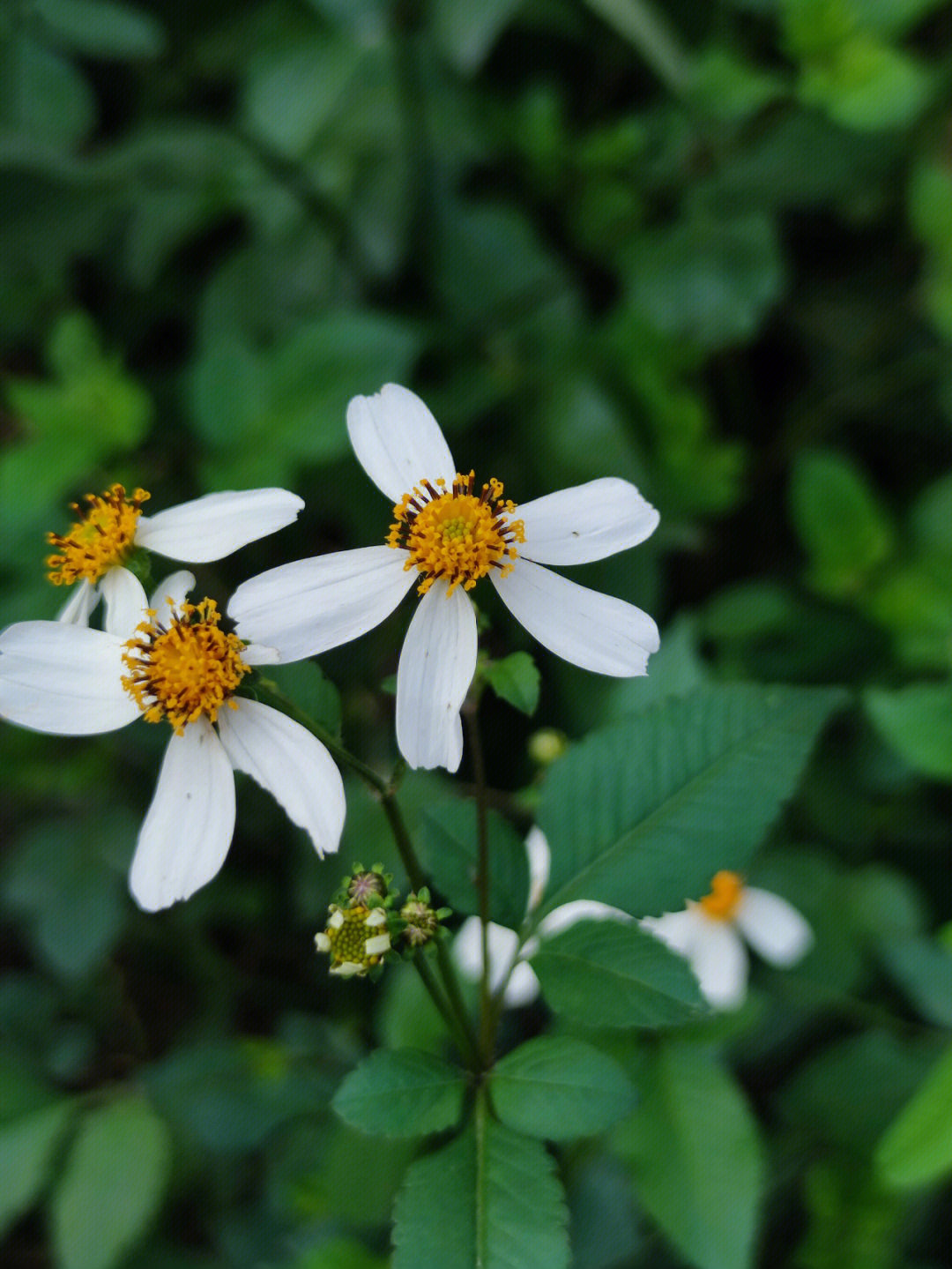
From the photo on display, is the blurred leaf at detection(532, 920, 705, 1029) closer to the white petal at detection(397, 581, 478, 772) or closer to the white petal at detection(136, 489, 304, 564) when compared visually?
the white petal at detection(397, 581, 478, 772)

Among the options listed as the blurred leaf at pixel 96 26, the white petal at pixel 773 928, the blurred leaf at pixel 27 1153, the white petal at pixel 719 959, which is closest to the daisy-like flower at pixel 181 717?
the blurred leaf at pixel 27 1153

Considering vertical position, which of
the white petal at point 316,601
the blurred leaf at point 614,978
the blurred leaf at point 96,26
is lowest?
the blurred leaf at point 614,978

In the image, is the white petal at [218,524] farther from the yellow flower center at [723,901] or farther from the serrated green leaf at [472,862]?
the yellow flower center at [723,901]

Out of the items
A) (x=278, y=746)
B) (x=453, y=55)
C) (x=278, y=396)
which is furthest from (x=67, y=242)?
(x=278, y=746)

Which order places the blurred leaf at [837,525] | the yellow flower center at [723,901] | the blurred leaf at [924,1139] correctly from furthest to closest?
the blurred leaf at [837,525] < the yellow flower center at [723,901] < the blurred leaf at [924,1139]

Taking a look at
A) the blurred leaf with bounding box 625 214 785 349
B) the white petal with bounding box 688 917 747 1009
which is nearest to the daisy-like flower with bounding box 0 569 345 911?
the white petal with bounding box 688 917 747 1009

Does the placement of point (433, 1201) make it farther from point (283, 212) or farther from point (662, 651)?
point (283, 212)
